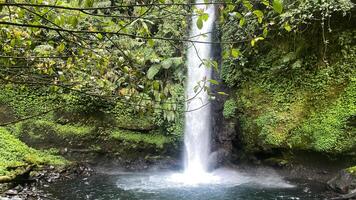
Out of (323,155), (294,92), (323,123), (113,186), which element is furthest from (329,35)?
(113,186)

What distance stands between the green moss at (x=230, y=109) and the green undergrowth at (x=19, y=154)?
4759mm

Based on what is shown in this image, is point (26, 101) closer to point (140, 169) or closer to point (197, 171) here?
point (140, 169)

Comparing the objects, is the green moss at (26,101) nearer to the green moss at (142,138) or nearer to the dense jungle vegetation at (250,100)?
the dense jungle vegetation at (250,100)

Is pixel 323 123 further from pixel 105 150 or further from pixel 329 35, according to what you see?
pixel 105 150

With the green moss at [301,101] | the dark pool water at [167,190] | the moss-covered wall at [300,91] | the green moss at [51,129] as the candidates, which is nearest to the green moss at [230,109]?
the moss-covered wall at [300,91]

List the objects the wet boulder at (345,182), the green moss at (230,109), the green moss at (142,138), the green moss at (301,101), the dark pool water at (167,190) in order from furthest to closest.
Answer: the green moss at (142,138) → the green moss at (230,109) → the green moss at (301,101) → the dark pool water at (167,190) → the wet boulder at (345,182)

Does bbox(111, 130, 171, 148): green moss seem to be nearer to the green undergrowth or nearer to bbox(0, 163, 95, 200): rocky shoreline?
bbox(0, 163, 95, 200): rocky shoreline

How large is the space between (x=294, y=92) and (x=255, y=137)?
1574mm

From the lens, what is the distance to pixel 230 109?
9.89 meters

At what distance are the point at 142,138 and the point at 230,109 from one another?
273 cm

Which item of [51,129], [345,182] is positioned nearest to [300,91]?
[345,182]

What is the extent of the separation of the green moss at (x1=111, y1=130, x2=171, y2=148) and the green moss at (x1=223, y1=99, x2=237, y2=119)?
72.2 inches

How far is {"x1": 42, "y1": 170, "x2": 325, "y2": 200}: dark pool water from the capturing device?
7.21 meters

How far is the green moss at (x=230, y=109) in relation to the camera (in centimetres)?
987
